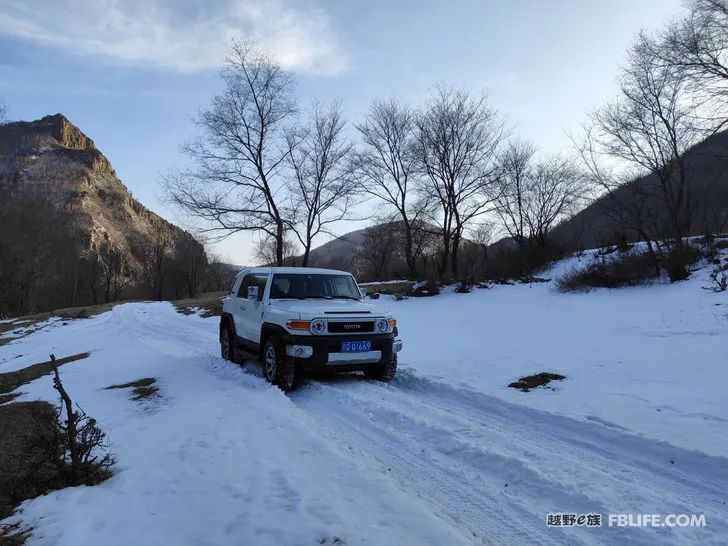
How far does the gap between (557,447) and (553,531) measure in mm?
1662

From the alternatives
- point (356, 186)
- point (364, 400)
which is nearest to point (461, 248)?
point (356, 186)

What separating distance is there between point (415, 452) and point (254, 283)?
18.3 feet

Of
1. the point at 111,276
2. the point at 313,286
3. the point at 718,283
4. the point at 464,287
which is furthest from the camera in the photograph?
the point at 111,276

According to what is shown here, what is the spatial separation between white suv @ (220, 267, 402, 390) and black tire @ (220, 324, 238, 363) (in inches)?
19.4

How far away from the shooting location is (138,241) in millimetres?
131125

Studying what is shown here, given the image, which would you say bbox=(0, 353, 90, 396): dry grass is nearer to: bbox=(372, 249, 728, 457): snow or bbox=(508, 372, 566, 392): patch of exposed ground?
bbox=(372, 249, 728, 457): snow

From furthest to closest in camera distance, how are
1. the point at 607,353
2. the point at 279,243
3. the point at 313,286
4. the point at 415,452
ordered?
the point at 279,243, the point at 607,353, the point at 313,286, the point at 415,452

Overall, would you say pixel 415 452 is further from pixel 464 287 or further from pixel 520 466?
pixel 464 287

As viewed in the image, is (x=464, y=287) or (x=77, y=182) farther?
(x=77, y=182)

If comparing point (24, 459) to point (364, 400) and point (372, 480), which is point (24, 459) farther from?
point (364, 400)

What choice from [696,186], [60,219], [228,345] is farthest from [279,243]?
[60,219]

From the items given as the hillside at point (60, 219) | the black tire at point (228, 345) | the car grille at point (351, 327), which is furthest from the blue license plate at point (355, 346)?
the hillside at point (60, 219)

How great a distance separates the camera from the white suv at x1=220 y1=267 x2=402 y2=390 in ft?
22.7

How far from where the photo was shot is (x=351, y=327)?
23.5ft
